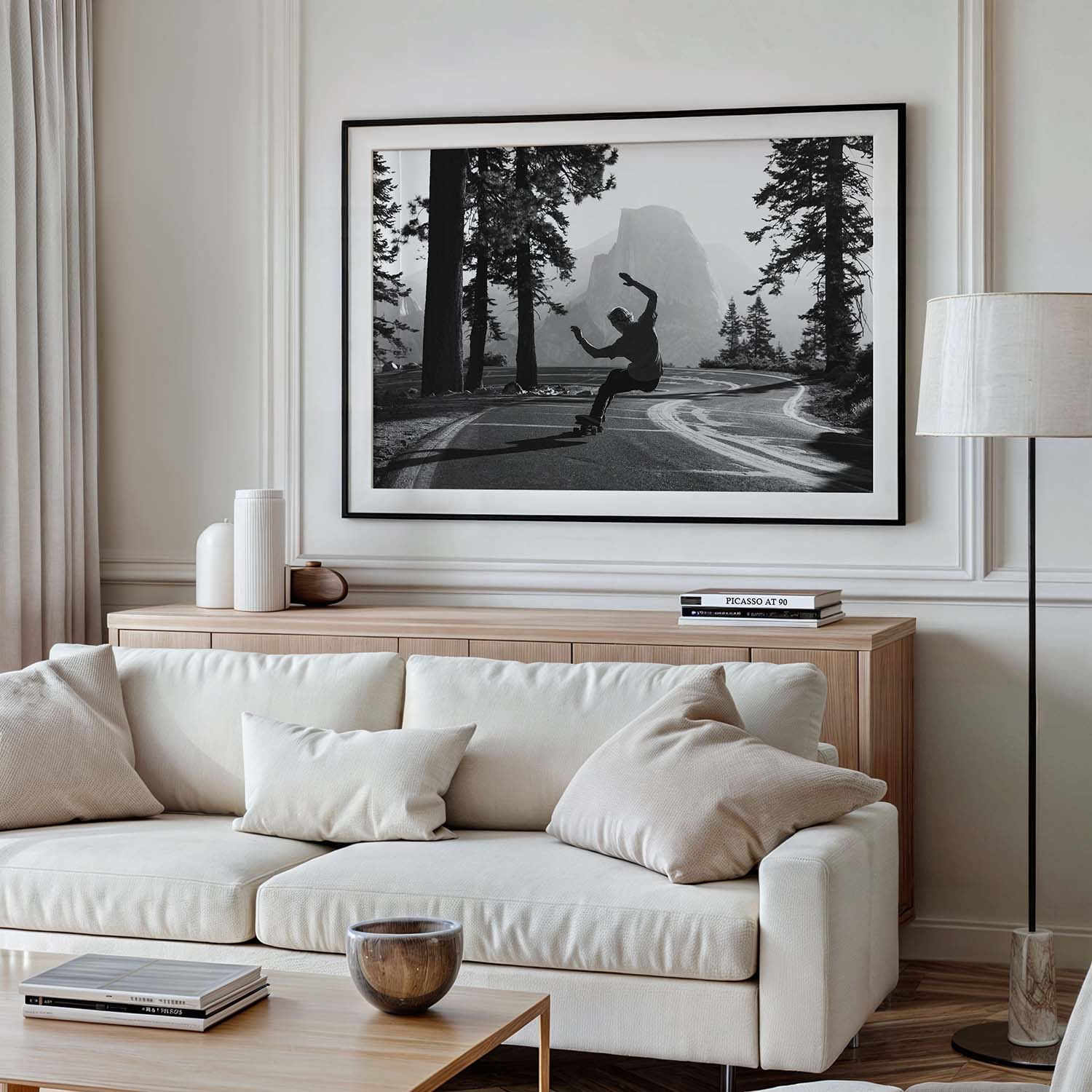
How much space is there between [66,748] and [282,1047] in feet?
4.72

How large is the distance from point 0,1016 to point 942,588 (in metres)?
2.55

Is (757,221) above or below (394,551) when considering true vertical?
above

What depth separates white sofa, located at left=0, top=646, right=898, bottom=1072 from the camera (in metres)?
2.57

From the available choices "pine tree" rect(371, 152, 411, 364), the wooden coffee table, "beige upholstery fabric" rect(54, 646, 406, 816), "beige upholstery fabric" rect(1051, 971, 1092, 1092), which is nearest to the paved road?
"pine tree" rect(371, 152, 411, 364)

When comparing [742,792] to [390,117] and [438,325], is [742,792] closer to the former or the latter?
[438,325]

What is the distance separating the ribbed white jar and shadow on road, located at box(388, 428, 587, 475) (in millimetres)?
429

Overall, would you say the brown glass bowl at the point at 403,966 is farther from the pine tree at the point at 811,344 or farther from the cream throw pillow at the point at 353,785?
the pine tree at the point at 811,344

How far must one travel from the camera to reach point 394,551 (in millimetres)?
4211

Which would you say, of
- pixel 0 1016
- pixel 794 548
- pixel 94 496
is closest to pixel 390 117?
pixel 94 496

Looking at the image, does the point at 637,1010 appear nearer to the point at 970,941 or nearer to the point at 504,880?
the point at 504,880

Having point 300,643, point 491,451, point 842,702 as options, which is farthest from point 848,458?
point 300,643

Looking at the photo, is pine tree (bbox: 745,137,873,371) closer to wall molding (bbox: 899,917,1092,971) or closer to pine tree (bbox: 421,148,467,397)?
pine tree (bbox: 421,148,467,397)

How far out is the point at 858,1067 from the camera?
306 centimetres

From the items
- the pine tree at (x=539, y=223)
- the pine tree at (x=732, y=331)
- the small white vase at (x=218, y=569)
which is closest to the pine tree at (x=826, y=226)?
the pine tree at (x=732, y=331)
